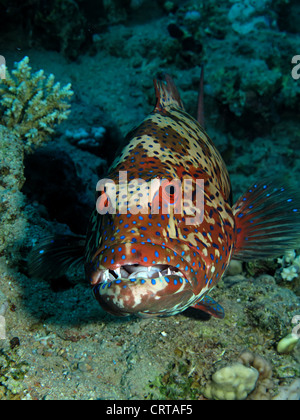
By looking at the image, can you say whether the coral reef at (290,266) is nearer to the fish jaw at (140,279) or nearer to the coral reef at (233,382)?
the coral reef at (233,382)

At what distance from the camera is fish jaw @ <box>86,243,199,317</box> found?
2.18m

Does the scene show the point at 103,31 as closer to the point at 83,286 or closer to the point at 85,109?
the point at 85,109

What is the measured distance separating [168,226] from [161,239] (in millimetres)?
183

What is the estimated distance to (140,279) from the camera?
2.21 m

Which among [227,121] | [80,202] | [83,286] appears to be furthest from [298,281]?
[227,121]

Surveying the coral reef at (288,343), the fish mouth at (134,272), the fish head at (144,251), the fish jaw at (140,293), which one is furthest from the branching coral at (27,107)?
the coral reef at (288,343)

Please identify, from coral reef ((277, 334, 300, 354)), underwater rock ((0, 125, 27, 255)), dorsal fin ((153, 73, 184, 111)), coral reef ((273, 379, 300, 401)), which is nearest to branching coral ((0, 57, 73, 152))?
underwater rock ((0, 125, 27, 255))

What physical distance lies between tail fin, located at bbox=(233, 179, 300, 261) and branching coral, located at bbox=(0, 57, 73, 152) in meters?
3.85

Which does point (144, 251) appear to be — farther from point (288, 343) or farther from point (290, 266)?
point (290, 266)

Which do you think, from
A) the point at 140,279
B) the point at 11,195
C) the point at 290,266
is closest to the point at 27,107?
the point at 11,195

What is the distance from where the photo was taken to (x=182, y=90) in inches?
351

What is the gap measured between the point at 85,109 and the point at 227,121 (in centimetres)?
400

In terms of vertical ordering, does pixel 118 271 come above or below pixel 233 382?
above

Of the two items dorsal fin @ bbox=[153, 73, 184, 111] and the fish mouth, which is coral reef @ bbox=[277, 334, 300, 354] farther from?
dorsal fin @ bbox=[153, 73, 184, 111]
